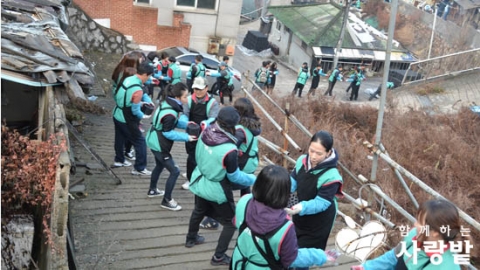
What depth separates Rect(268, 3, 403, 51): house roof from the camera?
2555 centimetres

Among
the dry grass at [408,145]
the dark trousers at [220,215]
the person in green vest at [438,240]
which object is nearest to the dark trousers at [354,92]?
the dry grass at [408,145]

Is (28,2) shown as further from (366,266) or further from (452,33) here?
(452,33)

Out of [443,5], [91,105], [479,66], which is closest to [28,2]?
[91,105]

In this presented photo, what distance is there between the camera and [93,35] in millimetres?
15508

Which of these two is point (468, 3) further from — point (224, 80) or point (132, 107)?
point (132, 107)

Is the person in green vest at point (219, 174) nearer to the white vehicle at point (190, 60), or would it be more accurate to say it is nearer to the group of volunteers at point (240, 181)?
the group of volunteers at point (240, 181)

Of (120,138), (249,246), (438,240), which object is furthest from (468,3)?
(249,246)

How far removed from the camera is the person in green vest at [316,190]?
12.8 feet

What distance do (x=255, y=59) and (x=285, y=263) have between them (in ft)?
85.4

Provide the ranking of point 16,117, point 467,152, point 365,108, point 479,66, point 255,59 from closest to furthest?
point 16,117 < point 467,152 < point 365,108 < point 479,66 < point 255,59

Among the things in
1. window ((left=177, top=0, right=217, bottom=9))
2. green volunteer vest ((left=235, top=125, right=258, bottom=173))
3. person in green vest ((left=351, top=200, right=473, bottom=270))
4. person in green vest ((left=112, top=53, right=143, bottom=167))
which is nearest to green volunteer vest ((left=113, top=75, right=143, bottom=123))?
person in green vest ((left=112, top=53, right=143, bottom=167))

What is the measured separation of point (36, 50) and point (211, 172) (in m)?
3.20

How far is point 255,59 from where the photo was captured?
28.6 m

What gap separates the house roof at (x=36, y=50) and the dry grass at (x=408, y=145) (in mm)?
3989
